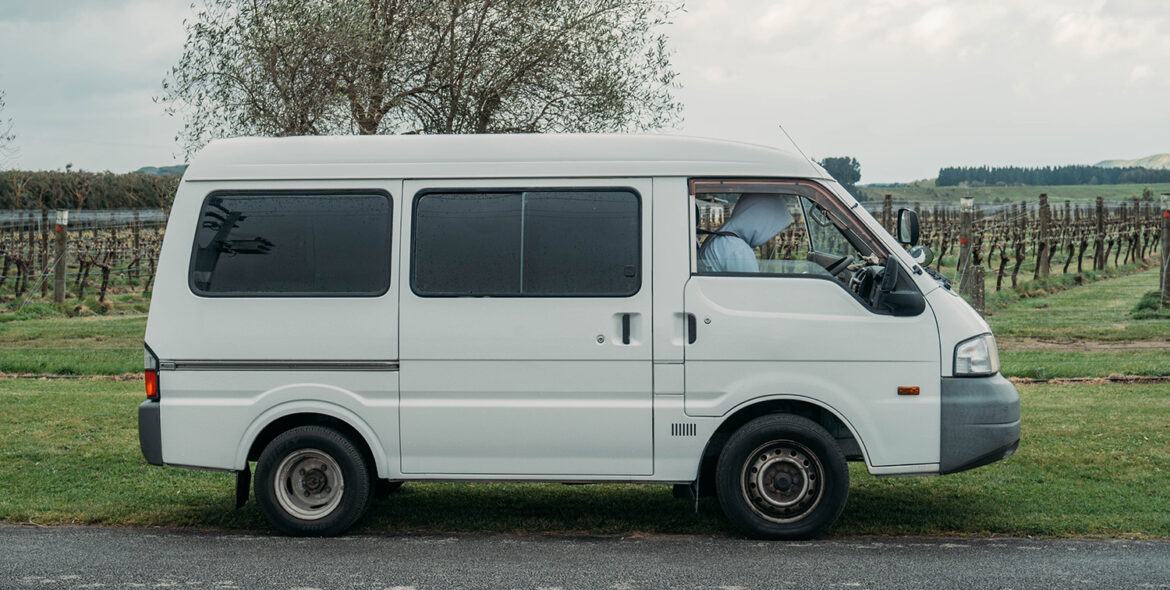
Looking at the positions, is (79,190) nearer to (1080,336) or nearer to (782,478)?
(1080,336)

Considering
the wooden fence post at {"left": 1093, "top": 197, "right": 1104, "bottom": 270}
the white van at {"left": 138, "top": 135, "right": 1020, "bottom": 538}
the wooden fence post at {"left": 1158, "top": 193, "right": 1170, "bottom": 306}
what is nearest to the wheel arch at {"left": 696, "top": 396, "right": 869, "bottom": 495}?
the white van at {"left": 138, "top": 135, "right": 1020, "bottom": 538}

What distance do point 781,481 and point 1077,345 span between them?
1499cm

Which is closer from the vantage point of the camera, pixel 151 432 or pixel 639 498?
pixel 151 432

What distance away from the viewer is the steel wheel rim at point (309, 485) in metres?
6.94

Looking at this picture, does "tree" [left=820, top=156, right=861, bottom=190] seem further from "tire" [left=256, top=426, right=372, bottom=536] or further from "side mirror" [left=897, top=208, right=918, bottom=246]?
"tire" [left=256, top=426, right=372, bottom=536]

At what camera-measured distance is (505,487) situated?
335 inches

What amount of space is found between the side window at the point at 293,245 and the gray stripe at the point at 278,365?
392 mm

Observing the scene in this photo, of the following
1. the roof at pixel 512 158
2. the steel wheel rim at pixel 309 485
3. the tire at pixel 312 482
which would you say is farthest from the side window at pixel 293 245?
the steel wheel rim at pixel 309 485

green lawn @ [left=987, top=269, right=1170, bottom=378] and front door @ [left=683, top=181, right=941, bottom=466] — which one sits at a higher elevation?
front door @ [left=683, top=181, right=941, bottom=466]

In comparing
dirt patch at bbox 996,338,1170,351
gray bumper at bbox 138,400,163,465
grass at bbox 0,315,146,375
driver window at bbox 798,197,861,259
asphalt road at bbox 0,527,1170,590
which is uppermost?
driver window at bbox 798,197,861,259

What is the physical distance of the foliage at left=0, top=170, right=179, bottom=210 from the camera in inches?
2739

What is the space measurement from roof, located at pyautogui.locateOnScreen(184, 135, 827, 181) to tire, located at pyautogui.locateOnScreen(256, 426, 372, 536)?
1.53m

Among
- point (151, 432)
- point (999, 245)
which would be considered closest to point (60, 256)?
point (151, 432)

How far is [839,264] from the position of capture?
271 inches
